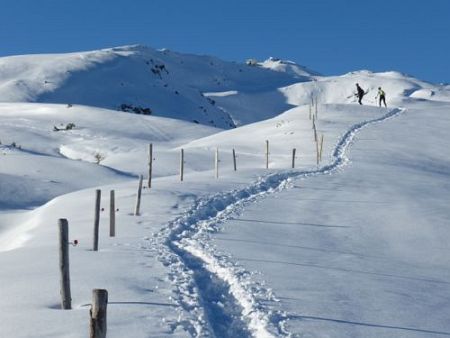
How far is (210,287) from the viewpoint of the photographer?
41.4 ft

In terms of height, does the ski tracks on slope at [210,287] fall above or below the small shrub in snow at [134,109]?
below

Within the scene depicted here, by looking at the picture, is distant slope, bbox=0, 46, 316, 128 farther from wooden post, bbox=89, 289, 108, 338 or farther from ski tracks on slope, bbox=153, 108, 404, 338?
wooden post, bbox=89, 289, 108, 338

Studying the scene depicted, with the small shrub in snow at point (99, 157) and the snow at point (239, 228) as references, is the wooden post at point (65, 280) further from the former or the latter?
the small shrub in snow at point (99, 157)

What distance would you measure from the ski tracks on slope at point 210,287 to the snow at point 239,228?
0.04 metres

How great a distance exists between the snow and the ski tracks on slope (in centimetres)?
4

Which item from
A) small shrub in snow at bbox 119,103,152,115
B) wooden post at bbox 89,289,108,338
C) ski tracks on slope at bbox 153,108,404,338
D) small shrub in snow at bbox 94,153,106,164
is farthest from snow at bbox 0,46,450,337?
small shrub in snow at bbox 119,103,152,115

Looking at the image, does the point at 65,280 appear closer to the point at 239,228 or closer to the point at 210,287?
the point at 210,287

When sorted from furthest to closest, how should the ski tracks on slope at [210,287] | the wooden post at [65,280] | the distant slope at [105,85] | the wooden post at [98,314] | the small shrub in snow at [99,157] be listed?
1. the distant slope at [105,85]
2. the small shrub in snow at [99,157]
3. the wooden post at [65,280]
4. the ski tracks on slope at [210,287]
5. the wooden post at [98,314]

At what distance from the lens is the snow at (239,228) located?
10.9 m

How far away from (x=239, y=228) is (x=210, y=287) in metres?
6.63

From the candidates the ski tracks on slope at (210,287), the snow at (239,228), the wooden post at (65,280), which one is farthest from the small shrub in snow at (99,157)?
the wooden post at (65,280)

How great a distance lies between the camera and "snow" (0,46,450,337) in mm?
10883

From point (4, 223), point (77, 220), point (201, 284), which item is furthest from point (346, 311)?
point (4, 223)

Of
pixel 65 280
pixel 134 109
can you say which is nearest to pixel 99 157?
pixel 65 280
